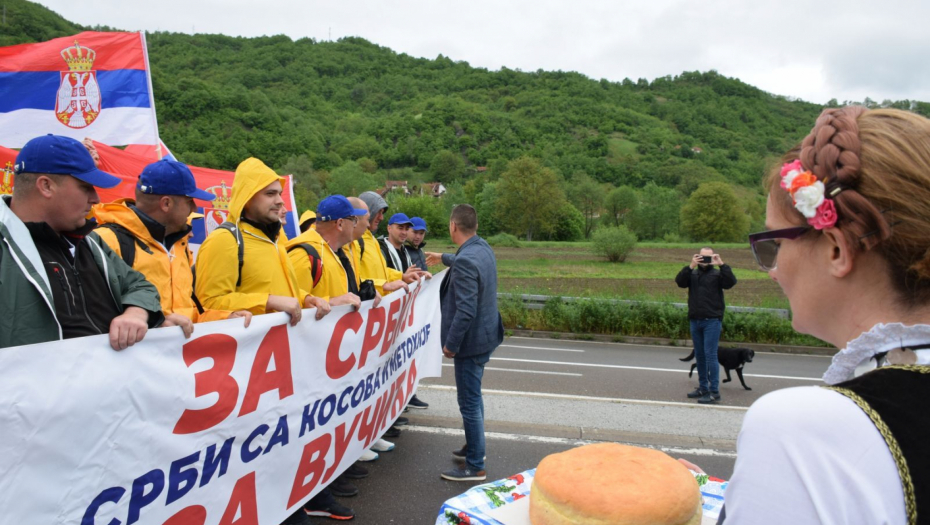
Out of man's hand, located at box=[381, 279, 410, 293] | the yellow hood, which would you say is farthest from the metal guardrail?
the yellow hood

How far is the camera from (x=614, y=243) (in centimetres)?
4319

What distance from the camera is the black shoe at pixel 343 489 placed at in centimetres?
473

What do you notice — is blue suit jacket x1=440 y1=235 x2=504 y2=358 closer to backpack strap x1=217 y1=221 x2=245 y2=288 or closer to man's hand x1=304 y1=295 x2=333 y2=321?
man's hand x1=304 y1=295 x2=333 y2=321

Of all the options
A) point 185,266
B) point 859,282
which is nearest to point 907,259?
point 859,282

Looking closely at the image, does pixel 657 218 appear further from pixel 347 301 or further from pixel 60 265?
pixel 60 265

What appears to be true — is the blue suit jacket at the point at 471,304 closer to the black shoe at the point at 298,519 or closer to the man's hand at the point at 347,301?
the man's hand at the point at 347,301

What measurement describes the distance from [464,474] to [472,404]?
592 millimetres

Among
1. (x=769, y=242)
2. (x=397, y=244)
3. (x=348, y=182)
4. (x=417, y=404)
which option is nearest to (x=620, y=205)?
(x=348, y=182)

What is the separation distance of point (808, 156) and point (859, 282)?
0.25 metres

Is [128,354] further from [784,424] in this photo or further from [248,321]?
[784,424]

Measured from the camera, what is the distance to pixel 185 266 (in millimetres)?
4074

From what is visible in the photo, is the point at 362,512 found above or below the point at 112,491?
below

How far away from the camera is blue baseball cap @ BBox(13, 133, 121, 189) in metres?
2.76

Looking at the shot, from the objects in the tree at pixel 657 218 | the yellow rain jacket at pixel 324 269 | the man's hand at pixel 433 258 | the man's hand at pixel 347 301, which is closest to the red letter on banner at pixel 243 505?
the man's hand at pixel 347 301
